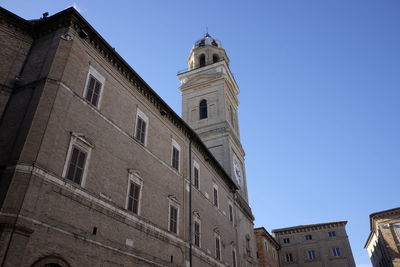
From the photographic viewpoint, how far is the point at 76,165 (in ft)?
38.5

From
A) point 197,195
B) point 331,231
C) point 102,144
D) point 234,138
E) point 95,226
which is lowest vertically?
point 95,226

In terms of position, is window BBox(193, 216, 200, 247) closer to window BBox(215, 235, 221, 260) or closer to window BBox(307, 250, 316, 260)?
window BBox(215, 235, 221, 260)

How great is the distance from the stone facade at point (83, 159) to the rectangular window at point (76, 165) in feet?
0.12

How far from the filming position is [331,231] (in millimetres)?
46812

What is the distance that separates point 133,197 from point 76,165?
126 inches

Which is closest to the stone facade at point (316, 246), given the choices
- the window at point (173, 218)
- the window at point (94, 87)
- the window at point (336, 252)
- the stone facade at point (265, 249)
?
the window at point (336, 252)

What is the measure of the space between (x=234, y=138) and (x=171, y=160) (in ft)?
51.4

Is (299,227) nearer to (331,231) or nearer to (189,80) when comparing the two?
(331,231)

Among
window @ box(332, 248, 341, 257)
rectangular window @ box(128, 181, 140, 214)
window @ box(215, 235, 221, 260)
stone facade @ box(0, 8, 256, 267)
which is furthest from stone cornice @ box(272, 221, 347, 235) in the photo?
rectangular window @ box(128, 181, 140, 214)

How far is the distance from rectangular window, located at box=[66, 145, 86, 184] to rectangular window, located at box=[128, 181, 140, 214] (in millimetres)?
2665

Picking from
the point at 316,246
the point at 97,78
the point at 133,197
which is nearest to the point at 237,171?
the point at 133,197

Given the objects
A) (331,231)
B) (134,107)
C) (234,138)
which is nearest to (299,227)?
(331,231)

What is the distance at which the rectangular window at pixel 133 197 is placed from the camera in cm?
1388

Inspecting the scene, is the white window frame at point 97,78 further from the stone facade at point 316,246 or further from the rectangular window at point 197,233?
the stone facade at point 316,246
